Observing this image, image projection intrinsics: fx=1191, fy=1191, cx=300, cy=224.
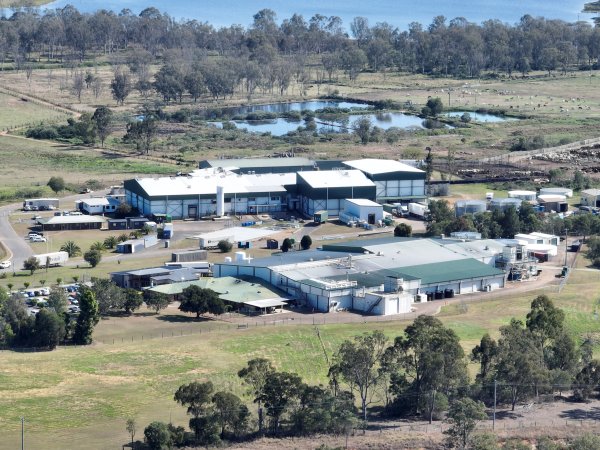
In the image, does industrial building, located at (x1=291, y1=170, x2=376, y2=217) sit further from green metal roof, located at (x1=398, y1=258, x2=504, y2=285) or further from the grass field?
the grass field

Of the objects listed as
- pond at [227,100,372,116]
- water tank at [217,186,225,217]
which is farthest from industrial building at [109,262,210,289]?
pond at [227,100,372,116]

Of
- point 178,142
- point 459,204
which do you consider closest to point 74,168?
point 178,142

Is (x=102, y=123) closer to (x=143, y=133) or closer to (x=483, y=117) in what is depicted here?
(x=143, y=133)

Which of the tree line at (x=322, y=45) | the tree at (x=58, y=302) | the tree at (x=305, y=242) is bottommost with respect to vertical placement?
the tree at (x=58, y=302)

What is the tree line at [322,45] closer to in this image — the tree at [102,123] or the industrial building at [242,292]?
the tree at [102,123]

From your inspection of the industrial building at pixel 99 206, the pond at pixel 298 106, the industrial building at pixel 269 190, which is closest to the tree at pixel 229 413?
the industrial building at pixel 269 190

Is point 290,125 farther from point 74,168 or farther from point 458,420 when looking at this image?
point 458,420
